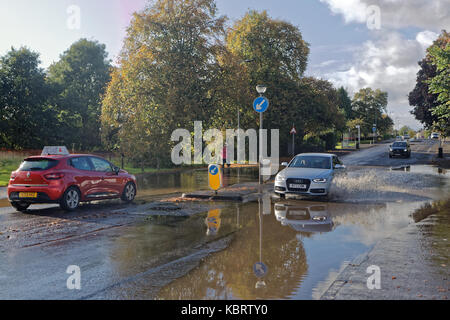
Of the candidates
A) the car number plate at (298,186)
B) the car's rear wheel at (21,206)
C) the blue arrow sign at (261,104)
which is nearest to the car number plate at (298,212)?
the car number plate at (298,186)

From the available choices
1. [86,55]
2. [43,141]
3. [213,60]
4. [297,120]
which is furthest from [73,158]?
[86,55]

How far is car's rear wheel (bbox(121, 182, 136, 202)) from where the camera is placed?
13527mm

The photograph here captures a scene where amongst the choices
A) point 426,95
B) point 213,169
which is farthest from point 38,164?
point 426,95

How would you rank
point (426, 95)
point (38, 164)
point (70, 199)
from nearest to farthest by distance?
1. point (38, 164)
2. point (70, 199)
3. point (426, 95)

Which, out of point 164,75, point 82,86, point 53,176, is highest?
point 82,86

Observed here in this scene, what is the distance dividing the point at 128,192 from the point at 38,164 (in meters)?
3.19

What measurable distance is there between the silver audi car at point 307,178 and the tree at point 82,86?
40.2 metres

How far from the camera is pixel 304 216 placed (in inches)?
428

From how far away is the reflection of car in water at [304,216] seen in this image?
933 centimetres

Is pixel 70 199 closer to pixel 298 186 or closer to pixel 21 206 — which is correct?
pixel 21 206

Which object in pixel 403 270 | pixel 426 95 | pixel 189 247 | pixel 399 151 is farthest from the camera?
pixel 399 151

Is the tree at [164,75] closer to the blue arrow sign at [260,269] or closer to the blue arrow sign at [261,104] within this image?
the blue arrow sign at [261,104]
